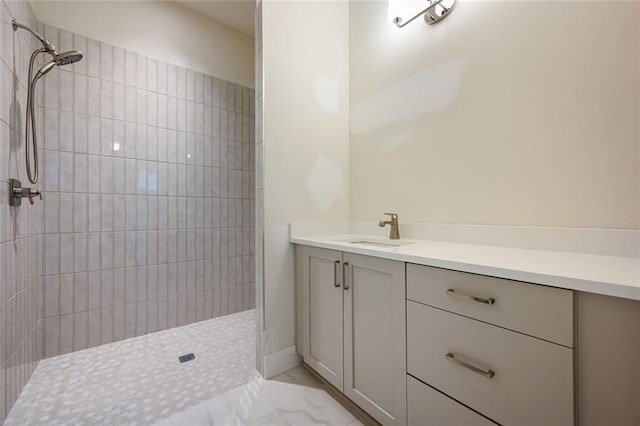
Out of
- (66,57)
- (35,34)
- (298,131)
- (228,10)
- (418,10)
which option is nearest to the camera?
(35,34)

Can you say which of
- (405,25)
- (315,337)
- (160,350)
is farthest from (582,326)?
(160,350)

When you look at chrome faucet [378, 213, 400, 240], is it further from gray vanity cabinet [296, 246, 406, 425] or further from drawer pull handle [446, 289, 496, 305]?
drawer pull handle [446, 289, 496, 305]

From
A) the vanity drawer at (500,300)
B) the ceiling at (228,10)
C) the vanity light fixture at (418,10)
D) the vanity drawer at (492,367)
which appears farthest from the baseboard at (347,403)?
the ceiling at (228,10)

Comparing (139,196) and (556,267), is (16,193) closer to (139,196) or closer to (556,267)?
(139,196)

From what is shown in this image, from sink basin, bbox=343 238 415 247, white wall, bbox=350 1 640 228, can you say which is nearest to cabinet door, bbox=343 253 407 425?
sink basin, bbox=343 238 415 247

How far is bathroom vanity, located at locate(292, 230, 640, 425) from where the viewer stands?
628 mm

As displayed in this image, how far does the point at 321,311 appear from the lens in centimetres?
149

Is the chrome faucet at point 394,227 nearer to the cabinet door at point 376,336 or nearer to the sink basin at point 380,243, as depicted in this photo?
the sink basin at point 380,243

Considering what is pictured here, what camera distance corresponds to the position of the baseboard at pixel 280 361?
5.18ft

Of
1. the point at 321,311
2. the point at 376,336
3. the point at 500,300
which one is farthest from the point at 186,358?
the point at 500,300

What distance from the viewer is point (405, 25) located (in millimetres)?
1642

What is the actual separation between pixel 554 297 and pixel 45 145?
8.99 ft

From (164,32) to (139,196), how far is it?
140 cm

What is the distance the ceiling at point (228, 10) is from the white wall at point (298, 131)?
91 cm
